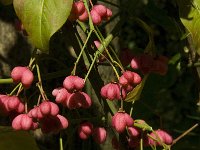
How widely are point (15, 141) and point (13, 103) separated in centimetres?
10

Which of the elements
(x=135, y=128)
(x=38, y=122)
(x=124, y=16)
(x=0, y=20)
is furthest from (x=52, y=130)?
(x=0, y=20)

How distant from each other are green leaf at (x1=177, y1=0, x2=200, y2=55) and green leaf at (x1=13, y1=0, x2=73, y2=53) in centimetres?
26

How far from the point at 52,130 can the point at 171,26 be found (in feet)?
2.20

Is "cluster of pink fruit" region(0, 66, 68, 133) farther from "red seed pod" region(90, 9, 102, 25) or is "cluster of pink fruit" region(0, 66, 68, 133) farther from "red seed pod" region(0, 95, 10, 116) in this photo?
"red seed pod" region(90, 9, 102, 25)

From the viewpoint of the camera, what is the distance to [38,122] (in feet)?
3.16

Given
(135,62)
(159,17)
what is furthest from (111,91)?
(159,17)

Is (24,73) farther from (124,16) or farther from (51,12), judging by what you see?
(124,16)

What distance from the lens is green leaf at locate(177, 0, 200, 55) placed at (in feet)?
3.22

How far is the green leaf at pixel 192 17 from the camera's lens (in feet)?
3.22

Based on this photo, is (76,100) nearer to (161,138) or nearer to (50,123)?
(50,123)

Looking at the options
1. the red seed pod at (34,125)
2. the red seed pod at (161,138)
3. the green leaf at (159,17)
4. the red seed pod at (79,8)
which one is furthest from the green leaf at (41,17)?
the green leaf at (159,17)

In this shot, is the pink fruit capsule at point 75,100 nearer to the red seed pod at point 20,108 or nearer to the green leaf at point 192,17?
the red seed pod at point 20,108

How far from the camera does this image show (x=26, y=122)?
0.93 m

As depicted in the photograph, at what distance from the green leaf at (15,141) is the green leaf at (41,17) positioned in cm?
25
